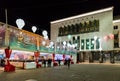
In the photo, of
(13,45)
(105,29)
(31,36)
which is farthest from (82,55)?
(13,45)

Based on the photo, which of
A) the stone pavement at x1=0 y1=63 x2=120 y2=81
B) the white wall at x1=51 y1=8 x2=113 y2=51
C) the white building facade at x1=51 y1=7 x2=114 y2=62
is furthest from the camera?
the white building facade at x1=51 y1=7 x2=114 y2=62

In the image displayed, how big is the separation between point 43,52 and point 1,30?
546 inches

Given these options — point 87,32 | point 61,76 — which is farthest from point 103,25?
point 61,76

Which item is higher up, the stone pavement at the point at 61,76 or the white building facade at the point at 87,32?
the white building facade at the point at 87,32

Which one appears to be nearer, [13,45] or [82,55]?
[13,45]

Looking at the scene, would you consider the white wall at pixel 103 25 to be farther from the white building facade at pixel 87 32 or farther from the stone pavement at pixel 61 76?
the stone pavement at pixel 61 76

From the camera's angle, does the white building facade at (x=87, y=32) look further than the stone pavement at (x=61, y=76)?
Yes

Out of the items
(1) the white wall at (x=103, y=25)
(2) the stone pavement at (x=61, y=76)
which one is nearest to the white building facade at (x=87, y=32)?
(1) the white wall at (x=103, y=25)

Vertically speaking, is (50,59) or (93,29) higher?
(93,29)

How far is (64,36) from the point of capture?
71.2 meters

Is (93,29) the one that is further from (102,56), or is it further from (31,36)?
(31,36)

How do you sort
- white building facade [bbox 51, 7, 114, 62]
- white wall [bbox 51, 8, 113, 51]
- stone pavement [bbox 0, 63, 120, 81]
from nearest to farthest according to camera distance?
stone pavement [bbox 0, 63, 120, 81] < white wall [bbox 51, 8, 113, 51] < white building facade [bbox 51, 7, 114, 62]

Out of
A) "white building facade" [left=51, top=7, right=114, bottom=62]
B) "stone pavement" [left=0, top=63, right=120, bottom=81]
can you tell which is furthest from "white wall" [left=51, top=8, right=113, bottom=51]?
"stone pavement" [left=0, top=63, right=120, bottom=81]

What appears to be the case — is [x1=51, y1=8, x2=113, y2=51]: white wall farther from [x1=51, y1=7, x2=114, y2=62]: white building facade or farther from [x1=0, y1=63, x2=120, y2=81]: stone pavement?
[x1=0, y1=63, x2=120, y2=81]: stone pavement
